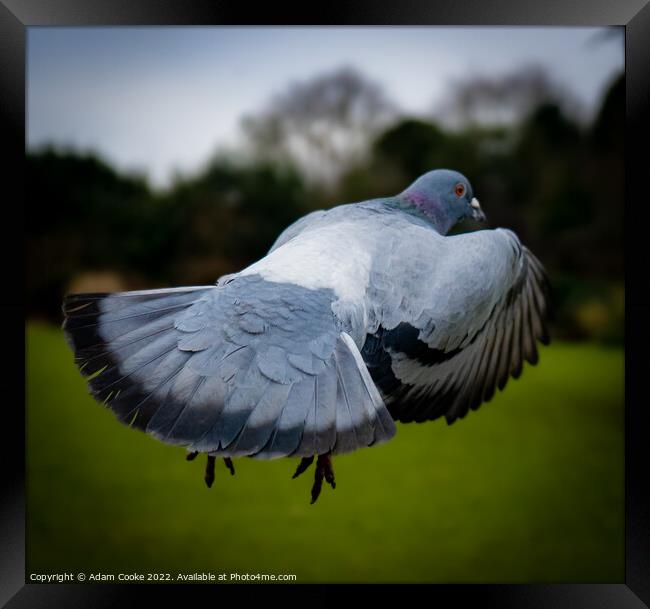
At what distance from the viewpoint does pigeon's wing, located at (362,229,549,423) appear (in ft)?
7.86

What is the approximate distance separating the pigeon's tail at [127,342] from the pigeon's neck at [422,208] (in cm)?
105

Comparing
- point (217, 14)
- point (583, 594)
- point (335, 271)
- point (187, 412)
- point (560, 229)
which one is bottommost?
point (583, 594)

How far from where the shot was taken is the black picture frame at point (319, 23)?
9.91 ft

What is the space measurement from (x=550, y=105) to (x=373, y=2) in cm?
111

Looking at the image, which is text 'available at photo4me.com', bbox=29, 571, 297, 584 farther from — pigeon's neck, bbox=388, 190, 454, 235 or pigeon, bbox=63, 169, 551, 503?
pigeon's neck, bbox=388, 190, 454, 235

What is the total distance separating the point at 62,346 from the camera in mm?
3496

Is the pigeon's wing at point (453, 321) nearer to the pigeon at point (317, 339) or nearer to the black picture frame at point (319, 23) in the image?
the pigeon at point (317, 339)

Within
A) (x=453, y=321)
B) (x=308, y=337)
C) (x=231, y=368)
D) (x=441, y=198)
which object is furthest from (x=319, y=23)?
(x=231, y=368)

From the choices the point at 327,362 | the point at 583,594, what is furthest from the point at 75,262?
the point at 583,594

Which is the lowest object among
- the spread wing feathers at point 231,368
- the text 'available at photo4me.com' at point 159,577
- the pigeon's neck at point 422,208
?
the text 'available at photo4me.com' at point 159,577

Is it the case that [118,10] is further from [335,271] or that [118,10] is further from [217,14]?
[335,271]

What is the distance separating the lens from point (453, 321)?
2482 mm

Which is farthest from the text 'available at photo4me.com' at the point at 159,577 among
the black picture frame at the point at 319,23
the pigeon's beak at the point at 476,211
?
the pigeon's beak at the point at 476,211

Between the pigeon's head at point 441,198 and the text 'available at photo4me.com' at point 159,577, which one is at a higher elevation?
the pigeon's head at point 441,198
